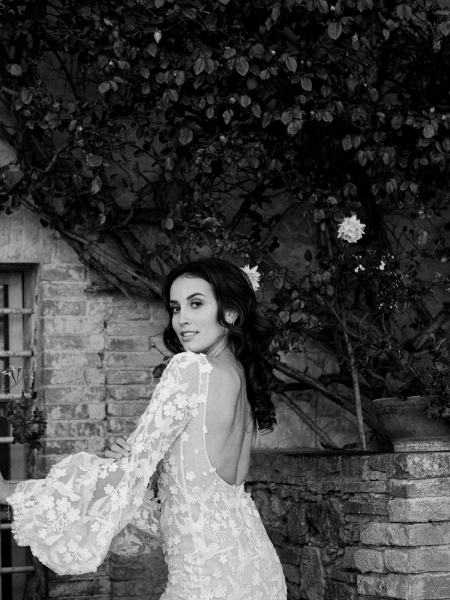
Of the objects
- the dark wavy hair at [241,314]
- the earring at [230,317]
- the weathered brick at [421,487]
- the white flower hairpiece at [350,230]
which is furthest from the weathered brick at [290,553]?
the earring at [230,317]

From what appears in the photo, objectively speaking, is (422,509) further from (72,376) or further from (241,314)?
(72,376)

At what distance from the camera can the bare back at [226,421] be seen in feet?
9.50

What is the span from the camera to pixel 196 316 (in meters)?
3.06

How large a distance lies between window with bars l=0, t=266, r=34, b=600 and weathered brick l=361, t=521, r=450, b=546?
197 cm

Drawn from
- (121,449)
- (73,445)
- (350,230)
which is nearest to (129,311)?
(73,445)

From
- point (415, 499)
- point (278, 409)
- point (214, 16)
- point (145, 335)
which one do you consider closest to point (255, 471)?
point (278, 409)

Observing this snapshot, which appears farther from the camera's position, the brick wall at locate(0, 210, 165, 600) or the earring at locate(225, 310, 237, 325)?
the brick wall at locate(0, 210, 165, 600)

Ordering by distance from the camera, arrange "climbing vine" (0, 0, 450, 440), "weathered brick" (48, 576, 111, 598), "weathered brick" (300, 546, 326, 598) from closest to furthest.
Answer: "weathered brick" (300, 546, 326, 598)
"climbing vine" (0, 0, 450, 440)
"weathered brick" (48, 576, 111, 598)

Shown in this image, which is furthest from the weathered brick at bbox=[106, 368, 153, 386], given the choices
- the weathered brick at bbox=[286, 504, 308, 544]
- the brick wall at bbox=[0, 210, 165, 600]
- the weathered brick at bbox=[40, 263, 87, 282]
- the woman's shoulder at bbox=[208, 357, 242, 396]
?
the woman's shoulder at bbox=[208, 357, 242, 396]

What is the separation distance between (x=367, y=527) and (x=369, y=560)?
13cm

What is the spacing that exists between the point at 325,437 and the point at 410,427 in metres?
0.80

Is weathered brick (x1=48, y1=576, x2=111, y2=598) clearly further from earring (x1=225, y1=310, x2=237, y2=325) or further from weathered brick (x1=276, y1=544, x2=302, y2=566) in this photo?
earring (x1=225, y1=310, x2=237, y2=325)

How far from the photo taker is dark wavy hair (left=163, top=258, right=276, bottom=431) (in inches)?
122

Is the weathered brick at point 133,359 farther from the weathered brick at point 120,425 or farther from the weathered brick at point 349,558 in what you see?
the weathered brick at point 349,558
